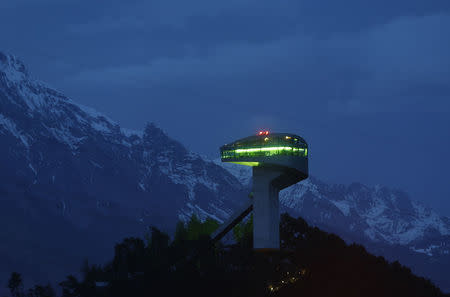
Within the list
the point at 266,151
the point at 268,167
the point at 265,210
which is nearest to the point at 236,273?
the point at 265,210

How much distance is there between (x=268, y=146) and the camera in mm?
146125

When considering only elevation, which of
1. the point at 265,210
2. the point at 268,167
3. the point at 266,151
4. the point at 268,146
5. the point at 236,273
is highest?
the point at 268,146

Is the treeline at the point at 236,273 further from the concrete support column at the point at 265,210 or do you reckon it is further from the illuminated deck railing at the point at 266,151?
the illuminated deck railing at the point at 266,151

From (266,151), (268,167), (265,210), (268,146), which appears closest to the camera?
(266,151)

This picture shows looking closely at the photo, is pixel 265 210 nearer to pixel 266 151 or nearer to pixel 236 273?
pixel 266 151

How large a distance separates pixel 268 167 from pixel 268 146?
3.89 metres

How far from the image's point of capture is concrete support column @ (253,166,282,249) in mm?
146750

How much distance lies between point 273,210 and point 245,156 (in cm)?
1047

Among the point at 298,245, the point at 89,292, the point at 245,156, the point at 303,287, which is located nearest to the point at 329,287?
the point at 303,287

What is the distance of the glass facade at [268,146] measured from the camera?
146 m

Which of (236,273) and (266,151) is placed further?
(236,273)

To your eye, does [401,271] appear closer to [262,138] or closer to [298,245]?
[298,245]

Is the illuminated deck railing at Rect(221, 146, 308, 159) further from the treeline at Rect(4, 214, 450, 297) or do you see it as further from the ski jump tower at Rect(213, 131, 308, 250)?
the treeline at Rect(4, 214, 450, 297)

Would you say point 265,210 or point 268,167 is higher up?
point 268,167
